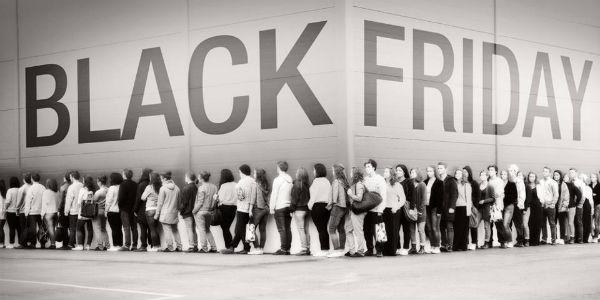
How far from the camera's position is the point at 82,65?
76.4 ft

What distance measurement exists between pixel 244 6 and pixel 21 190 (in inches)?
291

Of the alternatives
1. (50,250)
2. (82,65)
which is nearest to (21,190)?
(50,250)

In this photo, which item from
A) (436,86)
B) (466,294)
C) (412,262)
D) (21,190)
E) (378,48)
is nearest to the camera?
(466,294)

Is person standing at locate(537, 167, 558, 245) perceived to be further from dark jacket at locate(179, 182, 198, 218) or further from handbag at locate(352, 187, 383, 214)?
dark jacket at locate(179, 182, 198, 218)

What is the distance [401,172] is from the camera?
712 inches

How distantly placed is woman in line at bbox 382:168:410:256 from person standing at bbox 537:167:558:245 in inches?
214

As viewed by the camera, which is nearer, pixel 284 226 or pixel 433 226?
pixel 284 226

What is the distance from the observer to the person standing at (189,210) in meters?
19.3

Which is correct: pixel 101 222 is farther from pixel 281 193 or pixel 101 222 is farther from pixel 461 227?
pixel 461 227

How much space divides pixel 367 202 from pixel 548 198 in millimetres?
6852

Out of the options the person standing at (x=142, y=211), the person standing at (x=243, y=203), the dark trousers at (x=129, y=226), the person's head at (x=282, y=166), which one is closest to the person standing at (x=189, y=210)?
the person standing at (x=142, y=211)

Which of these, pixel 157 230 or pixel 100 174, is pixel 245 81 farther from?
pixel 100 174

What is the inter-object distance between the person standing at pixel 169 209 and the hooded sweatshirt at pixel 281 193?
98.9 inches

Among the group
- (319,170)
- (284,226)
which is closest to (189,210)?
(284,226)
